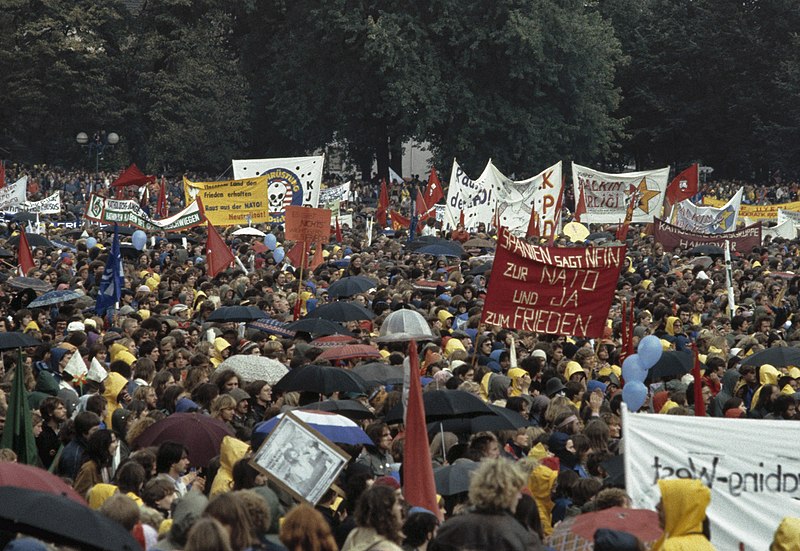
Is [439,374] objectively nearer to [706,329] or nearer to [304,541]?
[706,329]

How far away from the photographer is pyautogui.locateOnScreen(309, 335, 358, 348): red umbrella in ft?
46.7

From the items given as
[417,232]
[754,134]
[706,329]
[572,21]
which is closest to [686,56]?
[754,134]

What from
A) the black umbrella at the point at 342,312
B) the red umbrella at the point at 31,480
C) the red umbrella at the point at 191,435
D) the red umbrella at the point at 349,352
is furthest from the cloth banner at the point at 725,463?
the black umbrella at the point at 342,312

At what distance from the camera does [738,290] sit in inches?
849

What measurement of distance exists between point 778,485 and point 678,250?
64.4 feet

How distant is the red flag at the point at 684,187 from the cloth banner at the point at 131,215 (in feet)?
38.5

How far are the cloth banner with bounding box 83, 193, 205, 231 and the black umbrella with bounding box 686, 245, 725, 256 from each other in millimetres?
7975

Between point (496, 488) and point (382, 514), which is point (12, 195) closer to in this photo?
point (382, 514)

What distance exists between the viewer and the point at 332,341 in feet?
47.2

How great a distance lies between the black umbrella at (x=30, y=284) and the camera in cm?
1800

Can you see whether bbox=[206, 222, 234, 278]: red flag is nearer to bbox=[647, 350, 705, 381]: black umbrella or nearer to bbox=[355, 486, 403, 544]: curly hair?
bbox=[647, 350, 705, 381]: black umbrella

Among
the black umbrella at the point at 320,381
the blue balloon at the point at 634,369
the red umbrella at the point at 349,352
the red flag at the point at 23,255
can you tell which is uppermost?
the blue balloon at the point at 634,369

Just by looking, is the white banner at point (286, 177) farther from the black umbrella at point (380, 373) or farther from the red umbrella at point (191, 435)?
the red umbrella at point (191, 435)

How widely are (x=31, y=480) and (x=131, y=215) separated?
17011mm
